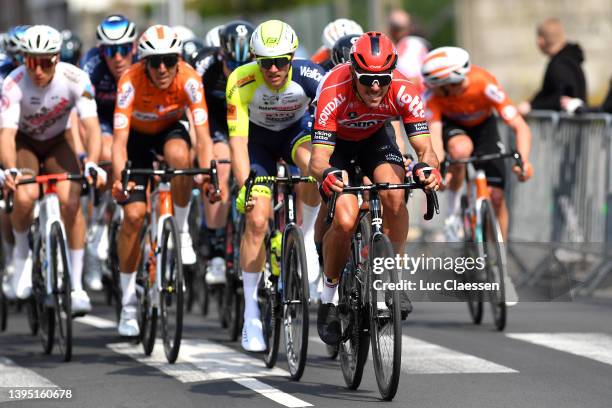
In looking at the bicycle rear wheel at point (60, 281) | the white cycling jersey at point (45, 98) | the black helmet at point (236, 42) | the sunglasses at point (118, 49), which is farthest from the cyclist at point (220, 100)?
the bicycle rear wheel at point (60, 281)

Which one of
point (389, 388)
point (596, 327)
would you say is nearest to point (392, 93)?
point (389, 388)

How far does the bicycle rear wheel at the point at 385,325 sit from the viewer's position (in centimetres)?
829

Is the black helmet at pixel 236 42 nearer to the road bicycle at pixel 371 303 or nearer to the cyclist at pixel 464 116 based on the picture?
the cyclist at pixel 464 116

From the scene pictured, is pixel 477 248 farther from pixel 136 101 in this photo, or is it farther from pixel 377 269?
pixel 377 269

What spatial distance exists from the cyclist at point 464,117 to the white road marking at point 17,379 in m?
4.07

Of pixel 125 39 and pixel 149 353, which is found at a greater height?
pixel 125 39

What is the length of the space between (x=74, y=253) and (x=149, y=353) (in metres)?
1.21

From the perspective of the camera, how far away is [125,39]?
13156mm

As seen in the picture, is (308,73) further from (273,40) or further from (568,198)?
(568,198)

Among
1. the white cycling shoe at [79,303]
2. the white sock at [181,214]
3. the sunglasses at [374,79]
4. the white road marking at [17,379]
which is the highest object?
the sunglasses at [374,79]

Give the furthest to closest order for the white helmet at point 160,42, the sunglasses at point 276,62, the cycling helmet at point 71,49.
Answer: the cycling helmet at point 71,49 → the white helmet at point 160,42 → the sunglasses at point 276,62

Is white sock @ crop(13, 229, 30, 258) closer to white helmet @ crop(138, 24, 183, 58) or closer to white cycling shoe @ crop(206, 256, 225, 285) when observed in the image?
white cycling shoe @ crop(206, 256, 225, 285)

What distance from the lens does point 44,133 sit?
1208 centimetres

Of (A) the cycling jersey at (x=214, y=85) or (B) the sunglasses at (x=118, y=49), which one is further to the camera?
(B) the sunglasses at (x=118, y=49)
